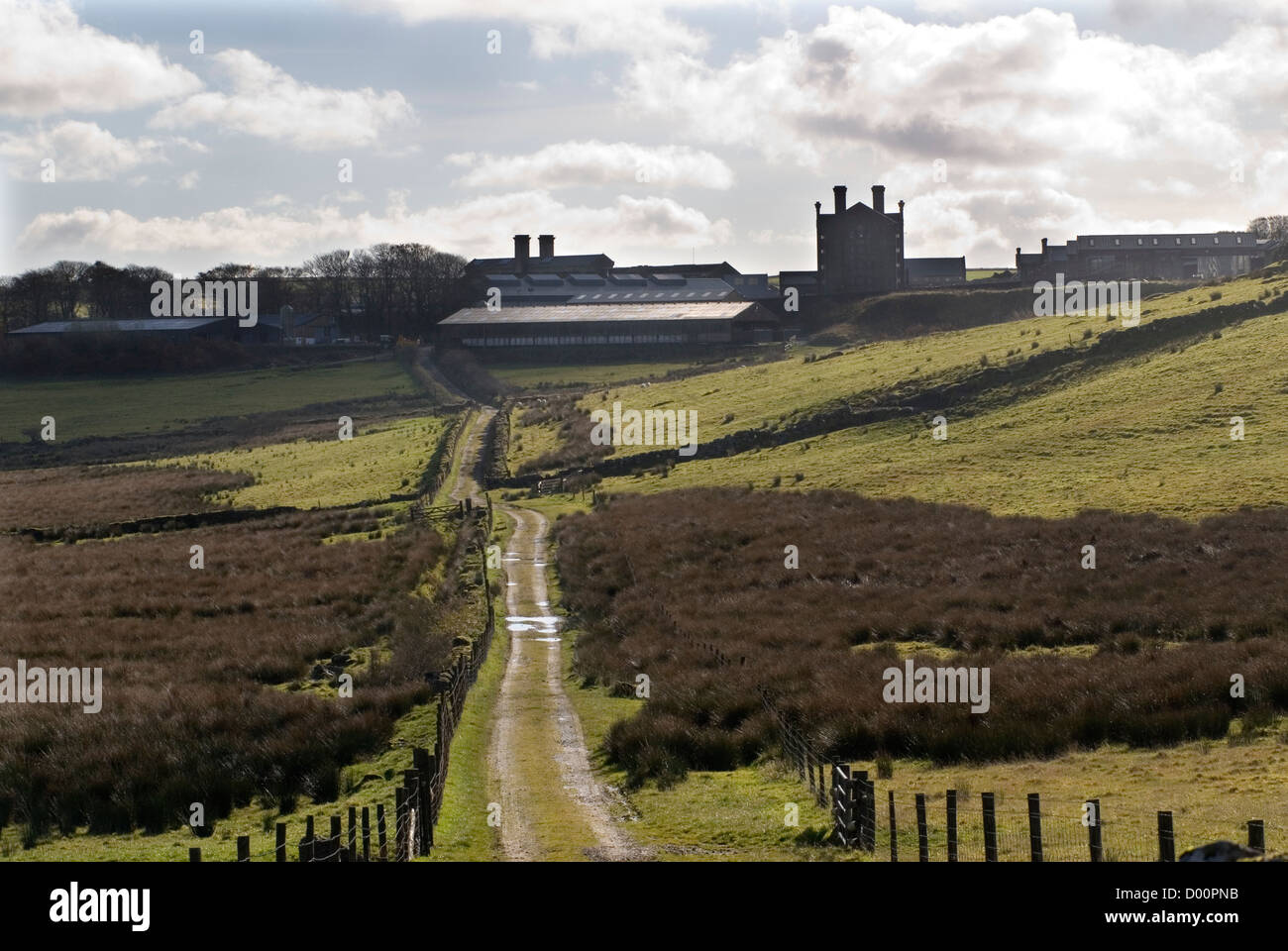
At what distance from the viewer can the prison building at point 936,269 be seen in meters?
184

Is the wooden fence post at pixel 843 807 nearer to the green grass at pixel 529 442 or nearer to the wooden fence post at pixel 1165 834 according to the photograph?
the wooden fence post at pixel 1165 834

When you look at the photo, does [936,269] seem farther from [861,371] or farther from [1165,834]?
[1165,834]

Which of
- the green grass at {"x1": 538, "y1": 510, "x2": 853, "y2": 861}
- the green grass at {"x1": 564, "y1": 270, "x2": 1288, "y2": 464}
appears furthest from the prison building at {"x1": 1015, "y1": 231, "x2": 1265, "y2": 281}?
the green grass at {"x1": 538, "y1": 510, "x2": 853, "y2": 861}

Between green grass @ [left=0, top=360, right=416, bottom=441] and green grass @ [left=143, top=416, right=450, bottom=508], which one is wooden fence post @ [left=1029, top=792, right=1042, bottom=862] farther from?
green grass @ [left=0, top=360, right=416, bottom=441]

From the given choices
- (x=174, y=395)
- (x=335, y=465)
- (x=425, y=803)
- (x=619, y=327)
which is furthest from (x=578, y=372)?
(x=425, y=803)

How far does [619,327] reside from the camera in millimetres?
134625

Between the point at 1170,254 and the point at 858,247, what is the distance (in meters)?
48.3

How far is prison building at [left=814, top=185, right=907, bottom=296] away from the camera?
501 ft

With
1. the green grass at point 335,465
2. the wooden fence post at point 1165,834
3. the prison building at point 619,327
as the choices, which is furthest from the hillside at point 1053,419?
the prison building at point 619,327

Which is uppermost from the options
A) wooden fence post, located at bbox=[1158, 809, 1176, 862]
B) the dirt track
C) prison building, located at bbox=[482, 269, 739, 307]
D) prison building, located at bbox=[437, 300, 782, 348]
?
prison building, located at bbox=[482, 269, 739, 307]

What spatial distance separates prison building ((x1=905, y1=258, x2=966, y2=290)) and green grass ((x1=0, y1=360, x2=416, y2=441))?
80.0 metres
